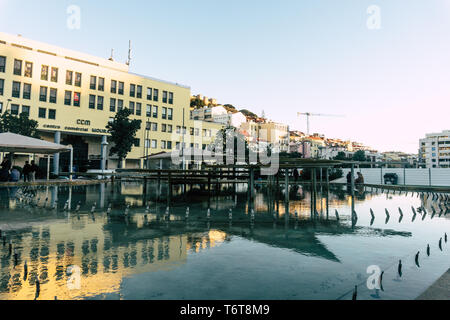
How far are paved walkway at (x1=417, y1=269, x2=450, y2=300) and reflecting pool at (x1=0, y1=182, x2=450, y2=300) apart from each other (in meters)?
0.30

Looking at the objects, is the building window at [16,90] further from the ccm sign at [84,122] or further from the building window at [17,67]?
the ccm sign at [84,122]

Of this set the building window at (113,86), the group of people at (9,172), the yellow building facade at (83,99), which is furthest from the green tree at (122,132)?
the group of people at (9,172)

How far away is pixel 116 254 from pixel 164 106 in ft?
176

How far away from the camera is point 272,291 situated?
173 inches

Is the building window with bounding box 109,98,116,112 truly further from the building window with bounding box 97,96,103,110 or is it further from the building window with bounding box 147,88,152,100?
the building window with bounding box 147,88,152,100

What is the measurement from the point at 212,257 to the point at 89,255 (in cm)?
249

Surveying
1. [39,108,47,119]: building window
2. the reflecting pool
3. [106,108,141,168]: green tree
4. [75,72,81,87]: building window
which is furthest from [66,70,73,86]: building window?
the reflecting pool

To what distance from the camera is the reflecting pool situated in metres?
4.43

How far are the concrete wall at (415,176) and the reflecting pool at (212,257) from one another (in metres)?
27.2

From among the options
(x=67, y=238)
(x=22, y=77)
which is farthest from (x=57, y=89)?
(x=67, y=238)

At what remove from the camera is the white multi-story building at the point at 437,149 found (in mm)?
160250

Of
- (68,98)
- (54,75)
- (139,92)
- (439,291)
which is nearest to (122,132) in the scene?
(68,98)

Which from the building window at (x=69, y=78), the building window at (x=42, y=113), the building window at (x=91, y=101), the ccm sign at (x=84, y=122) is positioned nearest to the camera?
the building window at (x=42, y=113)

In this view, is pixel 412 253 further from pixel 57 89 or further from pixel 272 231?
pixel 57 89
